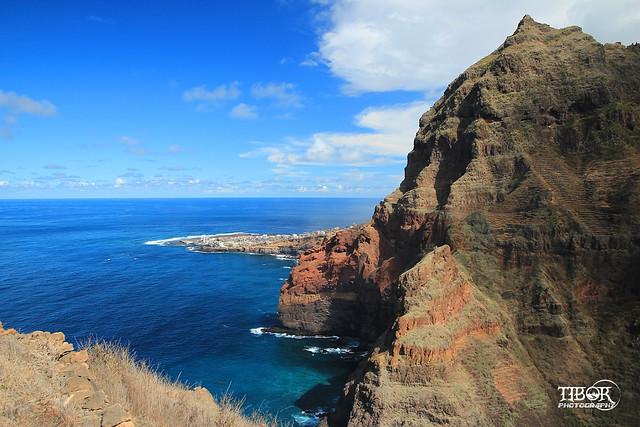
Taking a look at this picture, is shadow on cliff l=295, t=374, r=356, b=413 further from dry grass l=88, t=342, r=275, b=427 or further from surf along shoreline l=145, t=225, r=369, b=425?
dry grass l=88, t=342, r=275, b=427

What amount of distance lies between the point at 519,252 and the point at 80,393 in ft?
127

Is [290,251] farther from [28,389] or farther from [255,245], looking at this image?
[28,389]

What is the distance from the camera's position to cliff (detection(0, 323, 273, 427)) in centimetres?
1888

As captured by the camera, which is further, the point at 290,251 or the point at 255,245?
the point at 255,245

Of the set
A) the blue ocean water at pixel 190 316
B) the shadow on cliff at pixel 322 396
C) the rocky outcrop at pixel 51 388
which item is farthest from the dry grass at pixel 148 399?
the shadow on cliff at pixel 322 396

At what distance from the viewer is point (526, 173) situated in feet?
147

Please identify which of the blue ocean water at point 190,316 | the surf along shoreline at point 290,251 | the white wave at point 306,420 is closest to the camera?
the white wave at point 306,420

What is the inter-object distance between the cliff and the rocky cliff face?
48.6 ft

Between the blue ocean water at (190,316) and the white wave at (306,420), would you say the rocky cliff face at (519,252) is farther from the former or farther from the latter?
the blue ocean water at (190,316)

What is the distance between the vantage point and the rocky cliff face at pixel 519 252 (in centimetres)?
3447

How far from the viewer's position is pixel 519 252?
138 ft

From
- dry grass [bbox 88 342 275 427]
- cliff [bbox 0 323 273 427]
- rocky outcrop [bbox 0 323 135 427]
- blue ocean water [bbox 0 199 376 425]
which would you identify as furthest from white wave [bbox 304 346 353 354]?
rocky outcrop [bbox 0 323 135 427]

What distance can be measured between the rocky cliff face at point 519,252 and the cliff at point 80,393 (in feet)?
48.6

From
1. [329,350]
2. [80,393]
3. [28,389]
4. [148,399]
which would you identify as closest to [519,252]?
[329,350]
